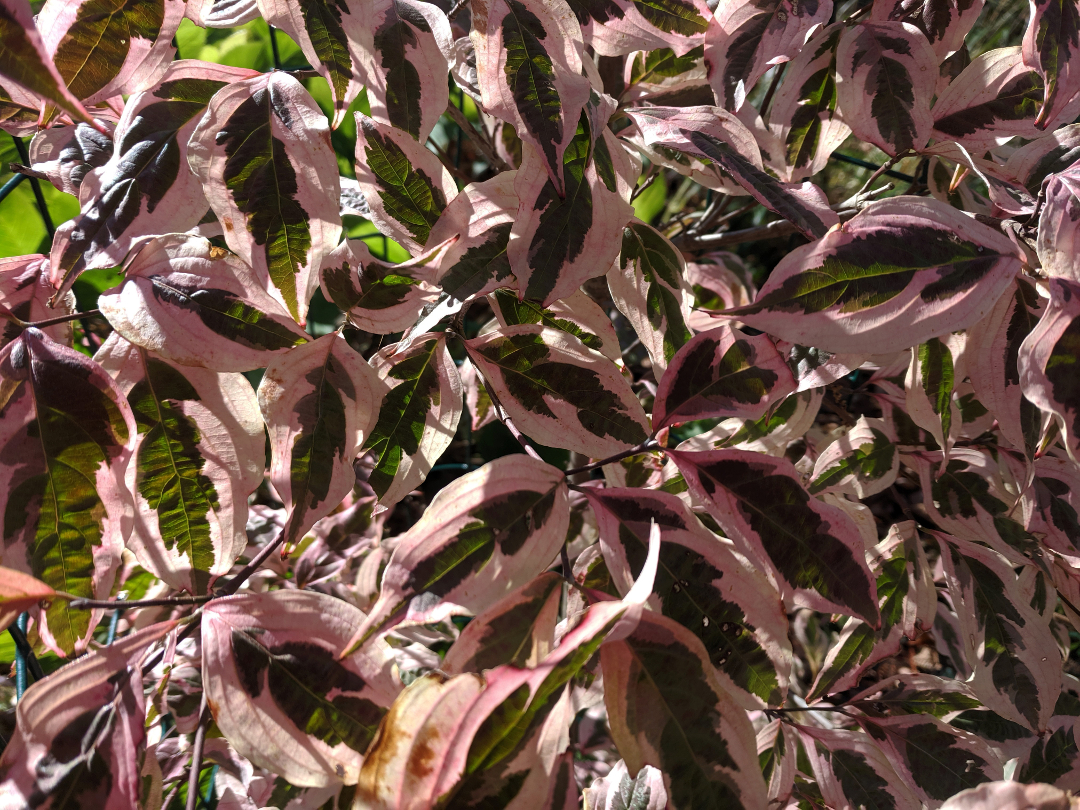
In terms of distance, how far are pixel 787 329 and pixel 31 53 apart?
40cm

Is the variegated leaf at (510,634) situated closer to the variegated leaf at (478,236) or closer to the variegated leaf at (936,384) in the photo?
the variegated leaf at (478,236)

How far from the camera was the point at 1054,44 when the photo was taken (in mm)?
500

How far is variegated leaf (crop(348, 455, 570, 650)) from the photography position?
384 mm

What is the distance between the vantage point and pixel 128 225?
0.43 metres

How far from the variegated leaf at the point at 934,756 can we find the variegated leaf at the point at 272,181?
674mm

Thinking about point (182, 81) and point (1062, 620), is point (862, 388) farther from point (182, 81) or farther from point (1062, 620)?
point (182, 81)

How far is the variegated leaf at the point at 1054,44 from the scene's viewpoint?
1.63 feet

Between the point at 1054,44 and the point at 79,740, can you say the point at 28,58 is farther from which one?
the point at 1054,44

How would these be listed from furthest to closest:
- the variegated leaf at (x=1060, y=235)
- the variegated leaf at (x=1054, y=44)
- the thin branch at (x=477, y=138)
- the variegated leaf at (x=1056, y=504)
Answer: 1. the thin branch at (x=477, y=138)
2. the variegated leaf at (x=1056, y=504)
3. the variegated leaf at (x=1054, y=44)
4. the variegated leaf at (x=1060, y=235)

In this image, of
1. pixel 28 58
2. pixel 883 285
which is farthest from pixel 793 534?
pixel 28 58

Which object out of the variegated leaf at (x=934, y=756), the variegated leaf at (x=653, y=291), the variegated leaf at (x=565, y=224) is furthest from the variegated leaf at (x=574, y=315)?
the variegated leaf at (x=934, y=756)

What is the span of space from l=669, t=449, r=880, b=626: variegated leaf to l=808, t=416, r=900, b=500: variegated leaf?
270 millimetres

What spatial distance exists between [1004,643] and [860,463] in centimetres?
21

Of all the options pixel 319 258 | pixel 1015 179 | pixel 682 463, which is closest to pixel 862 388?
pixel 1015 179
